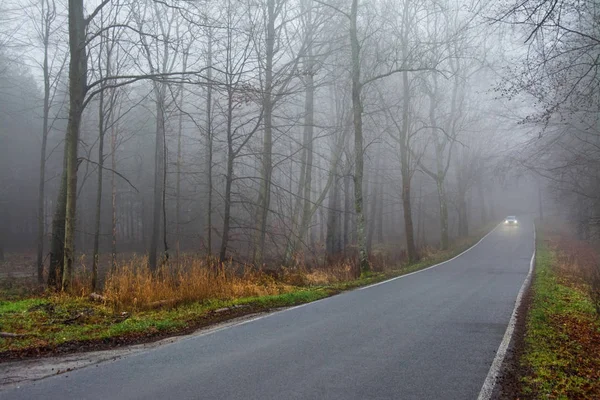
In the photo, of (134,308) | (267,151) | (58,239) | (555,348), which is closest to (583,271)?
(555,348)

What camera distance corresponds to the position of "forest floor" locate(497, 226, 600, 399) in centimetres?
508

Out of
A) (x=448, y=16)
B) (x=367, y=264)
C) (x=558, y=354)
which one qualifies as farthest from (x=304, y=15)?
(x=558, y=354)

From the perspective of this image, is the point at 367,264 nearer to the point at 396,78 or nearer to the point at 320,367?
the point at 320,367

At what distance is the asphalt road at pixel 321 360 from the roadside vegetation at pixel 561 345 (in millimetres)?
466

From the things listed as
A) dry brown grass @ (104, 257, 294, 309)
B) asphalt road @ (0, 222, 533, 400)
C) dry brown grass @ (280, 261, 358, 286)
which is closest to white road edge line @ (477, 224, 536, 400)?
asphalt road @ (0, 222, 533, 400)

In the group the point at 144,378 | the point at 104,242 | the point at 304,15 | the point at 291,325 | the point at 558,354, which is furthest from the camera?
the point at 104,242

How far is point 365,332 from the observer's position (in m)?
7.24

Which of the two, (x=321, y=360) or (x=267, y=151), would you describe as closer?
(x=321, y=360)

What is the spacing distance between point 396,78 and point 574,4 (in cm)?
2232

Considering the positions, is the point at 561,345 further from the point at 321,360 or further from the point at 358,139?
the point at 358,139

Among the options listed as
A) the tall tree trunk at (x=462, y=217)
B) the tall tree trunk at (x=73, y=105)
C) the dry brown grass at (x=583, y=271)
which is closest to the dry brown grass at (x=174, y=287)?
the tall tree trunk at (x=73, y=105)

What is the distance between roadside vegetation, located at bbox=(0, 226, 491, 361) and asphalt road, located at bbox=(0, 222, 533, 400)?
1068mm

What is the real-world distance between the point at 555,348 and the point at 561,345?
1.07ft

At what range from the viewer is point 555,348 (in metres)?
6.79
